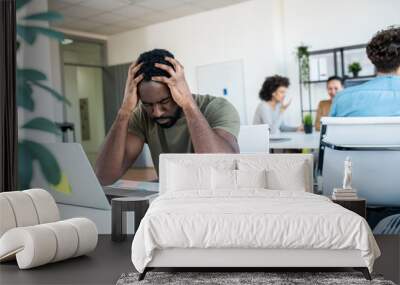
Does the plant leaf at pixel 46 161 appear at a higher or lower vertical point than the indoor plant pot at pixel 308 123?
lower

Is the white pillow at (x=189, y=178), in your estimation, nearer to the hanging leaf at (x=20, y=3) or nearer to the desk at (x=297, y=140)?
the desk at (x=297, y=140)

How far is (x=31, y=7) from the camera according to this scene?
5.14m

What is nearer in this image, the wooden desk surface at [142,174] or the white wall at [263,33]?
the white wall at [263,33]

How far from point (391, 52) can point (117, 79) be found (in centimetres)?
252

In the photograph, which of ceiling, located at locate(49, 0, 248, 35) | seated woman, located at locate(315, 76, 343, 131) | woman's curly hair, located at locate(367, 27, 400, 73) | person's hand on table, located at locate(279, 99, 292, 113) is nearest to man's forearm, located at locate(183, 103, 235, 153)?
person's hand on table, located at locate(279, 99, 292, 113)

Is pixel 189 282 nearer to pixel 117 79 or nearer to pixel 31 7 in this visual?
pixel 117 79

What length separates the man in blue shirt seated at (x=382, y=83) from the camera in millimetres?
4227

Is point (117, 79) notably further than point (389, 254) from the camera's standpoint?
Yes

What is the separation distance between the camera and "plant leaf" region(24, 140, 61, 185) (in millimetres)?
5297

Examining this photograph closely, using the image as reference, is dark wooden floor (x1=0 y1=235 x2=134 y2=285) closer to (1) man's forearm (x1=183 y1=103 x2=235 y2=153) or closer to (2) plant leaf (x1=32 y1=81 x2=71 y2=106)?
(1) man's forearm (x1=183 y1=103 x2=235 y2=153)

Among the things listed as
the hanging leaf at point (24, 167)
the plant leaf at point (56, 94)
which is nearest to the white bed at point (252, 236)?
the plant leaf at point (56, 94)

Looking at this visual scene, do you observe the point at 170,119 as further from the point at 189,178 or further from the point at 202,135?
the point at 189,178

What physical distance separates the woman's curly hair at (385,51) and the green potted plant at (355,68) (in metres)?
0.12

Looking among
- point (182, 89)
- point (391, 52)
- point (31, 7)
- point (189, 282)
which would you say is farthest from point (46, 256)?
point (391, 52)
